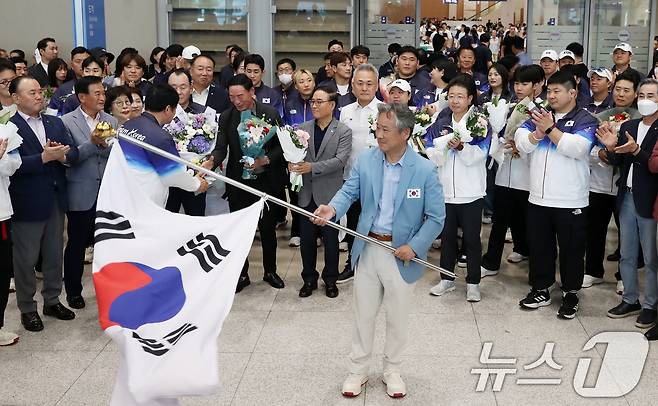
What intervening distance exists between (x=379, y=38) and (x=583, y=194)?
700cm

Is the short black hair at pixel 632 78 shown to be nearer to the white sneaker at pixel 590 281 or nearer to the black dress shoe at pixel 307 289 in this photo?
the white sneaker at pixel 590 281

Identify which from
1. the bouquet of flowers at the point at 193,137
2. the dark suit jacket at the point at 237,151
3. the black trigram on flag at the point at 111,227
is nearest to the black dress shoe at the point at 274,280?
the dark suit jacket at the point at 237,151

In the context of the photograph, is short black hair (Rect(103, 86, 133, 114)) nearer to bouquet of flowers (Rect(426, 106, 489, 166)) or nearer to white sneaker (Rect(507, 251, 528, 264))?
bouquet of flowers (Rect(426, 106, 489, 166))

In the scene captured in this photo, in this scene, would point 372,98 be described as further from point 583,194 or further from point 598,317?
point 598,317

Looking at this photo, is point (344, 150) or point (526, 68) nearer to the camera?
point (344, 150)

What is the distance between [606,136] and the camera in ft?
17.1

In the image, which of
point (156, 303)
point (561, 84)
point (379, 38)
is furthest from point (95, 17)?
point (156, 303)

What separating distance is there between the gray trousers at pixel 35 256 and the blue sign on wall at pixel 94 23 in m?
5.57

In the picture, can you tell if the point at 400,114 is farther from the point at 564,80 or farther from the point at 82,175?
the point at 82,175

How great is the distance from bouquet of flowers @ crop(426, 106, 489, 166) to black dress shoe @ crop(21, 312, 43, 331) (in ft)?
9.99

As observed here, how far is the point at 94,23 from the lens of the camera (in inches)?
418

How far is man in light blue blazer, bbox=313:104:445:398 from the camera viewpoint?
4.15m

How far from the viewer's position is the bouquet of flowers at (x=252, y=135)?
19.1 feet

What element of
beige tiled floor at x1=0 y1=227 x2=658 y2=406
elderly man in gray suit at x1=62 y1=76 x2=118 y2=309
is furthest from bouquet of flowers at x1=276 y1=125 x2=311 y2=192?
elderly man in gray suit at x1=62 y1=76 x2=118 y2=309
